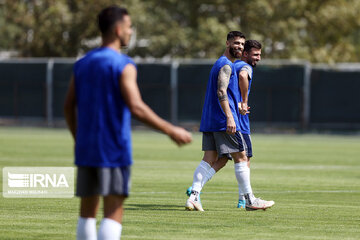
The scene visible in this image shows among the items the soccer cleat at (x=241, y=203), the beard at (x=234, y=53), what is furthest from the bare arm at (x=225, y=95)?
the soccer cleat at (x=241, y=203)

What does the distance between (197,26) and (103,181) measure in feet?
130

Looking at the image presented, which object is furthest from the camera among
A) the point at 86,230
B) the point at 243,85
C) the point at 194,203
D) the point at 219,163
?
the point at 243,85

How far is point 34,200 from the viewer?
12.6m

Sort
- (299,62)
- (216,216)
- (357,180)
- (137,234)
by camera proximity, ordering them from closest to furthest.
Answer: (137,234) < (216,216) < (357,180) < (299,62)

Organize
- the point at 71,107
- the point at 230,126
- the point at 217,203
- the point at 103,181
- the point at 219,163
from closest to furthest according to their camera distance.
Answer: the point at 103,181, the point at 71,107, the point at 230,126, the point at 219,163, the point at 217,203

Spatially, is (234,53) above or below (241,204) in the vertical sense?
above

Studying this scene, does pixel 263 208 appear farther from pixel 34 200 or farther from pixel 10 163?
pixel 10 163

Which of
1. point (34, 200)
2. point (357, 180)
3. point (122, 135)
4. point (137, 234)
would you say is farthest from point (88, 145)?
point (357, 180)

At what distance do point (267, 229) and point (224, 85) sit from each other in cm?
219

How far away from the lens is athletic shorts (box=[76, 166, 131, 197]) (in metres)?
6.63

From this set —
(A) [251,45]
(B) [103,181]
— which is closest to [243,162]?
(A) [251,45]

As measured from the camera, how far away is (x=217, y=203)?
12.5 meters

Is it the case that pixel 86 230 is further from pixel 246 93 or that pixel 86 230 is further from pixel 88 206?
pixel 246 93

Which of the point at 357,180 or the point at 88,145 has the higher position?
the point at 88,145
